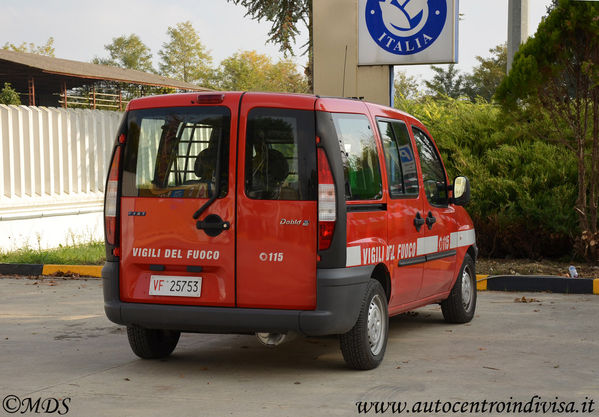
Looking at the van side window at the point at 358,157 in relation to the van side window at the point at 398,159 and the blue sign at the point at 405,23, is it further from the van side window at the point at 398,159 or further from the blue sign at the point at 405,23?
the blue sign at the point at 405,23

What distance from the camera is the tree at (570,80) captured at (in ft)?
38.9

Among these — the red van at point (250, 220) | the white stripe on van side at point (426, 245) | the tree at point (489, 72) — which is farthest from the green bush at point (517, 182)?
the tree at point (489, 72)

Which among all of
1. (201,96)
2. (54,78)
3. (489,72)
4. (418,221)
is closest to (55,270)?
(418,221)

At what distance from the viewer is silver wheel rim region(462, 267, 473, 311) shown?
9.02 metres

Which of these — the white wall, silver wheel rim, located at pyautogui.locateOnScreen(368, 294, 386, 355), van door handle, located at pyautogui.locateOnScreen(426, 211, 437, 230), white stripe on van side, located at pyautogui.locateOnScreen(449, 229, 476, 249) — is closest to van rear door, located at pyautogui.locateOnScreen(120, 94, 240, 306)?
silver wheel rim, located at pyautogui.locateOnScreen(368, 294, 386, 355)

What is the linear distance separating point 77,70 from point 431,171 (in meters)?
41.9

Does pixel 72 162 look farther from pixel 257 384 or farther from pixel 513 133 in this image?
pixel 257 384

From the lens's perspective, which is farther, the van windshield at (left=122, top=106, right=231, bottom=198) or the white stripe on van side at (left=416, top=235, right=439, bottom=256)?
the white stripe on van side at (left=416, top=235, right=439, bottom=256)

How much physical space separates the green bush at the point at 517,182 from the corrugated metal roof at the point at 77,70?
31.9 meters

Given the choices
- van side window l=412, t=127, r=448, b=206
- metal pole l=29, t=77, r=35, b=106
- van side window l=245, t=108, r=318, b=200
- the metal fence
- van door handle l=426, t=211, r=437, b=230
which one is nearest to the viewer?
van side window l=245, t=108, r=318, b=200

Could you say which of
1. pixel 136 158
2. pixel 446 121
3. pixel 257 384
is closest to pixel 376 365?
pixel 257 384

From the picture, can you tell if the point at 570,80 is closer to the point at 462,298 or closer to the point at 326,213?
the point at 462,298

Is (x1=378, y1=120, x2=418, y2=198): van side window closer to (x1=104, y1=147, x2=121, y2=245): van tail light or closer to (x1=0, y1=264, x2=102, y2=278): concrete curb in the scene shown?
(x1=104, y1=147, x2=121, y2=245): van tail light

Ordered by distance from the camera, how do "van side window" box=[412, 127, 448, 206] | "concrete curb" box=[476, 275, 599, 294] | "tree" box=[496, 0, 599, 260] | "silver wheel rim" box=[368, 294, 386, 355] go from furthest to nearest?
"tree" box=[496, 0, 599, 260] < "concrete curb" box=[476, 275, 599, 294] < "van side window" box=[412, 127, 448, 206] < "silver wheel rim" box=[368, 294, 386, 355]
